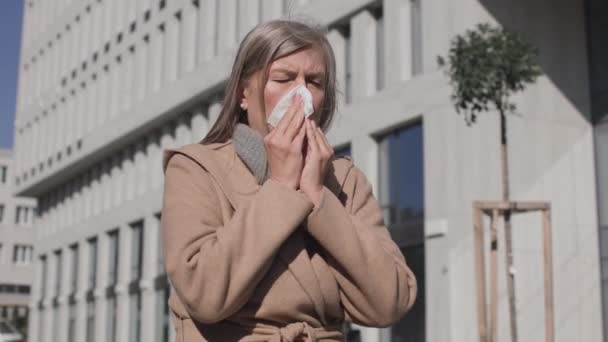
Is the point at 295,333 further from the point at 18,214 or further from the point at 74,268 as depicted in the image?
the point at 18,214

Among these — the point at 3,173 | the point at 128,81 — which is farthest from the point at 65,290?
the point at 3,173

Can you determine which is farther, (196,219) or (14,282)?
(14,282)

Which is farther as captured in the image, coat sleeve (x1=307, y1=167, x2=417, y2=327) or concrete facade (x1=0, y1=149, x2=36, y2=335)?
concrete facade (x1=0, y1=149, x2=36, y2=335)

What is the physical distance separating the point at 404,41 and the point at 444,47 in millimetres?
1761

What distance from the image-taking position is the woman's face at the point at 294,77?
6.55 feet

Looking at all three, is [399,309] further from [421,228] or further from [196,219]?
[421,228]

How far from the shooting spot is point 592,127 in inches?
819

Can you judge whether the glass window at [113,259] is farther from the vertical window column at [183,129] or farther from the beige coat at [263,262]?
the beige coat at [263,262]

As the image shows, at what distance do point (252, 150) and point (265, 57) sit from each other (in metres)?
0.17

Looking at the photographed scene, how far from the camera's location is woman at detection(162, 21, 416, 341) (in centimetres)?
183

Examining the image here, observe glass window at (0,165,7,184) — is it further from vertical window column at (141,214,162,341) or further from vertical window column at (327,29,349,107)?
vertical window column at (327,29,349,107)

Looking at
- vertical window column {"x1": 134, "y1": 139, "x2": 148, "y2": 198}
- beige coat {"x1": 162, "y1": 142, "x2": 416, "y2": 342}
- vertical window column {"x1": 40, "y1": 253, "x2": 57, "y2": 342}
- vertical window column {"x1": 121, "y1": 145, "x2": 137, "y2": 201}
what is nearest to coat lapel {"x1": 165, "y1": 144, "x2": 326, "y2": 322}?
beige coat {"x1": 162, "y1": 142, "x2": 416, "y2": 342}

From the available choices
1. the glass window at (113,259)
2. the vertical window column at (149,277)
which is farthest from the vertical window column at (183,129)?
the glass window at (113,259)

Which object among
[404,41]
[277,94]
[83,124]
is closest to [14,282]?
[83,124]
